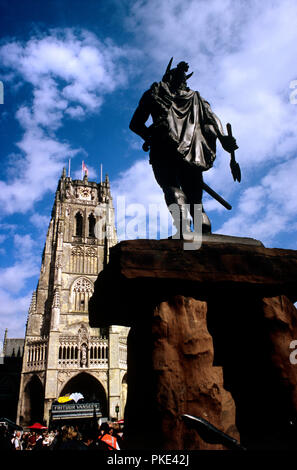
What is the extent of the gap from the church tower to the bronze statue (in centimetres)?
3032

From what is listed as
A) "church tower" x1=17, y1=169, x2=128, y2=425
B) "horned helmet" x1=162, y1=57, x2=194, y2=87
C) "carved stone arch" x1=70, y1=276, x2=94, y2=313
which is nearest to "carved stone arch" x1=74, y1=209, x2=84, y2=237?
"church tower" x1=17, y1=169, x2=128, y2=425

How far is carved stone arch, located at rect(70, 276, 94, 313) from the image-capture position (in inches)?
1636

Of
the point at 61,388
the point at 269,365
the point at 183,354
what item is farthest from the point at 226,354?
the point at 61,388

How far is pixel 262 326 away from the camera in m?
2.69

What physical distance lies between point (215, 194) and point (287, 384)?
214 cm

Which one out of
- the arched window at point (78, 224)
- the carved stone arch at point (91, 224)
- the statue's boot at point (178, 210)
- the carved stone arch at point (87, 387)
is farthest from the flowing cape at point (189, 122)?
the arched window at point (78, 224)

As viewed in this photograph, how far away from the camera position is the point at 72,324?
131ft

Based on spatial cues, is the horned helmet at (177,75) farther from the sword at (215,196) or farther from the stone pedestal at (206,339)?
the stone pedestal at (206,339)

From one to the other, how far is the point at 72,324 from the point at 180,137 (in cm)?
3926

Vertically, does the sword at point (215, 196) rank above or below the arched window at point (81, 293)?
below

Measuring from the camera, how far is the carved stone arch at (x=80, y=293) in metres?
41.6

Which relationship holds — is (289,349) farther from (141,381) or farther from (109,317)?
(109,317)

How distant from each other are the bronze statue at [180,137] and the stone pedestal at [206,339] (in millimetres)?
757

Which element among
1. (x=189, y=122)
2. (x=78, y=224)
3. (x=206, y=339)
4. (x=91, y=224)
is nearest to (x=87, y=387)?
(x=91, y=224)
